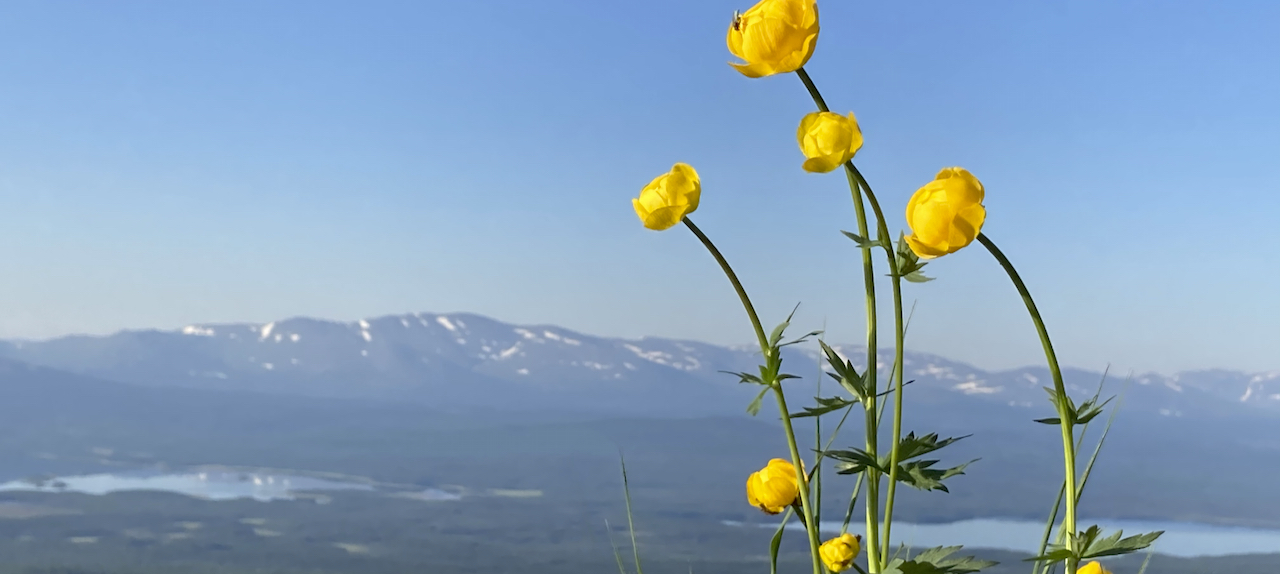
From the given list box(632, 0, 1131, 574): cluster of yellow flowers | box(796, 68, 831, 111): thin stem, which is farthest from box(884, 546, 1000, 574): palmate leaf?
box(796, 68, 831, 111): thin stem

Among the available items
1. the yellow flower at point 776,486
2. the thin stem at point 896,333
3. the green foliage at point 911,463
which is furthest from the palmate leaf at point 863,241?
the yellow flower at point 776,486

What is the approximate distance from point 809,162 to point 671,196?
92 millimetres

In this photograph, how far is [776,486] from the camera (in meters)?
0.67

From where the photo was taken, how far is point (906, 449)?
0.53 m

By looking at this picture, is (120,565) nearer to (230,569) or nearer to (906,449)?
(230,569)

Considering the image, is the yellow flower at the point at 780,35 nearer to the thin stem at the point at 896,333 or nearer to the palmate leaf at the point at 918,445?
the thin stem at the point at 896,333

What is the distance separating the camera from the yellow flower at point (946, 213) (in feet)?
1.56

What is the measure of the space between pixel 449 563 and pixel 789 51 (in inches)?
173

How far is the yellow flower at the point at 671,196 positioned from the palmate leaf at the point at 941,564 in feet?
0.75

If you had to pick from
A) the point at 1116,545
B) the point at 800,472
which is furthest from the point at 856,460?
the point at 1116,545

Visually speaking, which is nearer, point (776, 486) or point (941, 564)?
point (941, 564)

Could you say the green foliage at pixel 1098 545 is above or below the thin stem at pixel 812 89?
below

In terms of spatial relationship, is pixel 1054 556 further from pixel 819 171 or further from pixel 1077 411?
pixel 819 171

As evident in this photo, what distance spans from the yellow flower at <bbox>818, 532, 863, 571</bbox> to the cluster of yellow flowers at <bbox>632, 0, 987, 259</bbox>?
0.75 ft
